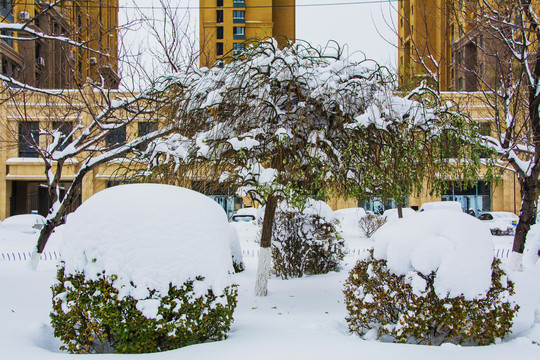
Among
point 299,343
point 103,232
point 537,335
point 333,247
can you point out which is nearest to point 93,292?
point 103,232

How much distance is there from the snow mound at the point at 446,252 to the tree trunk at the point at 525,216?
5.78 meters

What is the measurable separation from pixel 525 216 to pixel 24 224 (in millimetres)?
21696

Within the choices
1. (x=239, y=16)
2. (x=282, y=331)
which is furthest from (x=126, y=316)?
(x=239, y=16)

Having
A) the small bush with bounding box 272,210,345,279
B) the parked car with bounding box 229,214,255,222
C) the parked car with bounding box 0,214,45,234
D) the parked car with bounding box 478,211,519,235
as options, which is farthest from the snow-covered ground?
the parked car with bounding box 229,214,255,222

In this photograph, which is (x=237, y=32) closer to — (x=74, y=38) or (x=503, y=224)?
(x=503, y=224)

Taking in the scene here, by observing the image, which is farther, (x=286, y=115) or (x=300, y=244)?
(x=300, y=244)

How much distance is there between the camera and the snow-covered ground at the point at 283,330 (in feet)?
14.2

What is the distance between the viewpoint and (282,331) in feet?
17.8

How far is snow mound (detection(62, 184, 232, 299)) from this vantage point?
14.7 ft

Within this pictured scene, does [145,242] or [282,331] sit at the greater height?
[145,242]

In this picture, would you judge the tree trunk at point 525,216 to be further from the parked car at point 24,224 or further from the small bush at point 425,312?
the parked car at point 24,224

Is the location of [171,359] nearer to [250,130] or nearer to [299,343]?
[299,343]

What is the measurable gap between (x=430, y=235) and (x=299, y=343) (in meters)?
1.91

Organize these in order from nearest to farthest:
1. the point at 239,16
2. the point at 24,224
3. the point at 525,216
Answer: the point at 525,216
the point at 24,224
the point at 239,16
